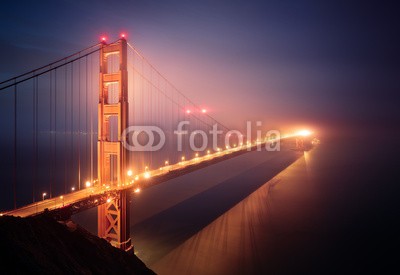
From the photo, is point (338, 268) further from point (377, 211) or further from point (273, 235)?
point (377, 211)

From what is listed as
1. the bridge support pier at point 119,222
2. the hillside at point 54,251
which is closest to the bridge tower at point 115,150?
the bridge support pier at point 119,222

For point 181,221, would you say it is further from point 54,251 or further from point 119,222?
point 54,251

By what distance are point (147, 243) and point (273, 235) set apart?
40.2 ft

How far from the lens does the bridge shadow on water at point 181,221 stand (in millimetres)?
21358

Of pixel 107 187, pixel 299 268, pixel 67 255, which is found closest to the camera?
pixel 67 255

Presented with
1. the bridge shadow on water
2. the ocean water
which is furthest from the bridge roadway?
the ocean water

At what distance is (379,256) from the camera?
2092 cm

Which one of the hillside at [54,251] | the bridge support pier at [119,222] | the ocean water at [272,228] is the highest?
the hillside at [54,251]

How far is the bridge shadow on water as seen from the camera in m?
21.4

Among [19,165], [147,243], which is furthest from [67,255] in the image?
[19,165]

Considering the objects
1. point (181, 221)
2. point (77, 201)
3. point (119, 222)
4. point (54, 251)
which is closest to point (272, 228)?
point (181, 221)

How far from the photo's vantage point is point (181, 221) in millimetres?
28172

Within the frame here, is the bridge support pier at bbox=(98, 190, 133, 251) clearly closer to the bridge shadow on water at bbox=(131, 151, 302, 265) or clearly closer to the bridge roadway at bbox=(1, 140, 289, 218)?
the bridge roadway at bbox=(1, 140, 289, 218)

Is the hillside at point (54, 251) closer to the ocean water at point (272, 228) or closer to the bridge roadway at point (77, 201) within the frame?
the bridge roadway at point (77, 201)
